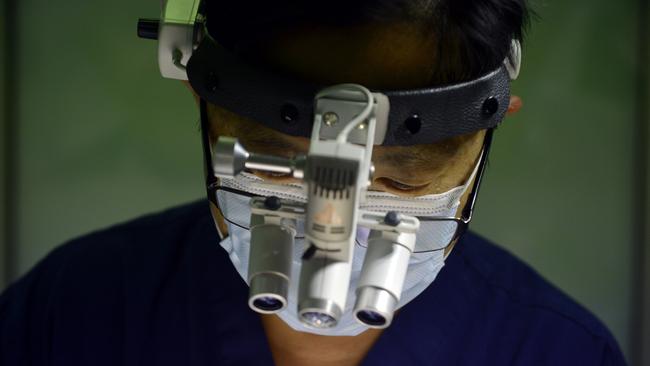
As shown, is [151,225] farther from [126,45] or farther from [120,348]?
[126,45]

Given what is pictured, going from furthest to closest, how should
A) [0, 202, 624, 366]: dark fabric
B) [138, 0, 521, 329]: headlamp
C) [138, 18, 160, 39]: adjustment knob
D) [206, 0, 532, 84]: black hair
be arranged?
[0, 202, 624, 366]: dark fabric, [138, 18, 160, 39]: adjustment knob, [206, 0, 532, 84]: black hair, [138, 0, 521, 329]: headlamp

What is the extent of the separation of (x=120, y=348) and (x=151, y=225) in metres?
0.28

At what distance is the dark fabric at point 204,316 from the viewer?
1.38m

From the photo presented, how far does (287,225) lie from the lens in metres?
0.89

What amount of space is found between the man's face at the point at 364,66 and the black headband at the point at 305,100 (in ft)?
0.11

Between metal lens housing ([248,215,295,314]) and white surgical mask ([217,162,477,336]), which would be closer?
metal lens housing ([248,215,295,314])

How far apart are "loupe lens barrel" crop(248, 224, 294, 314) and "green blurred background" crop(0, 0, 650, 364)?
1029 millimetres

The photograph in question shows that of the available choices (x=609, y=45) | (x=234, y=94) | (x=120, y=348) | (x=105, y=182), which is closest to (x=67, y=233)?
(x=105, y=182)

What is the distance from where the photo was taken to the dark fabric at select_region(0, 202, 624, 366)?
1.38 m

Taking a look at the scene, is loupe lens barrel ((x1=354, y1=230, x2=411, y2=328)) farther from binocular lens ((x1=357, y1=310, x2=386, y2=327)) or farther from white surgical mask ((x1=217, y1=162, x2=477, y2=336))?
white surgical mask ((x1=217, y1=162, x2=477, y2=336))

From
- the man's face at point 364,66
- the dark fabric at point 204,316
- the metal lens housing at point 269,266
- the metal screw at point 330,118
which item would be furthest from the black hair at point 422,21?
the dark fabric at point 204,316

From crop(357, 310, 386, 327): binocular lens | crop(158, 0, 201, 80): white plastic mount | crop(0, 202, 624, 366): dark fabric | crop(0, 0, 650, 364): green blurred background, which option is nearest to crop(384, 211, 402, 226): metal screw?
crop(357, 310, 386, 327): binocular lens

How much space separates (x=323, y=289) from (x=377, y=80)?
0.92ft

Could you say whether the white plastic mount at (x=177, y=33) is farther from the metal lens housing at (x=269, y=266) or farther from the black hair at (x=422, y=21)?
the metal lens housing at (x=269, y=266)
